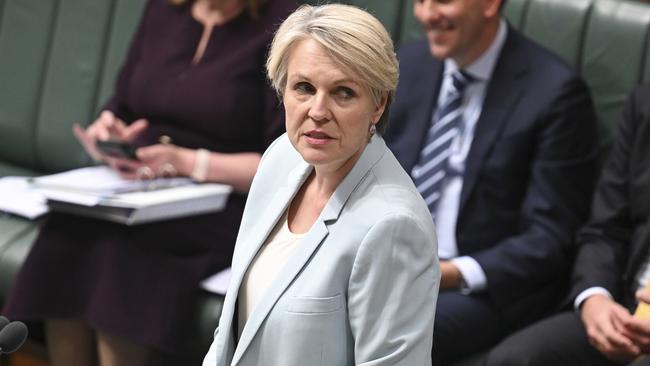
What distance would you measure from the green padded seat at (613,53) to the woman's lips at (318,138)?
1.52 meters

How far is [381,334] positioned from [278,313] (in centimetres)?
17

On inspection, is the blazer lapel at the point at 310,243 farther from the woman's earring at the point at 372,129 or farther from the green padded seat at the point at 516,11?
the green padded seat at the point at 516,11

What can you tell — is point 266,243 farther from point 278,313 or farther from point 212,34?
point 212,34

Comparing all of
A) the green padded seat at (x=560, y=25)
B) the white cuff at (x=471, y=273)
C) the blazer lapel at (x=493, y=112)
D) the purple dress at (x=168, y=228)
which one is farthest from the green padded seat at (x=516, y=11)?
the white cuff at (x=471, y=273)

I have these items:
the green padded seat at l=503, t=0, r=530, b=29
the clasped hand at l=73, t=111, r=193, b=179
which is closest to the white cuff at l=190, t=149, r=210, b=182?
the clasped hand at l=73, t=111, r=193, b=179

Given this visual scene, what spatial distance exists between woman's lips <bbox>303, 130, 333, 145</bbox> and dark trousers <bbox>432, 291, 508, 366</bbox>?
3.47 feet

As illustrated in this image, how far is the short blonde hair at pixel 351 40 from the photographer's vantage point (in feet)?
5.24

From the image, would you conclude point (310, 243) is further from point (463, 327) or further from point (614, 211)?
point (614, 211)

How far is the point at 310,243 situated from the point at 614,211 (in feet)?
4.24

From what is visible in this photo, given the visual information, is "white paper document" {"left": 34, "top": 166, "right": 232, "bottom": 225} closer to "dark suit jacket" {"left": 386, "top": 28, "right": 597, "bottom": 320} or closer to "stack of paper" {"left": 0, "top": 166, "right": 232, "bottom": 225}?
"stack of paper" {"left": 0, "top": 166, "right": 232, "bottom": 225}

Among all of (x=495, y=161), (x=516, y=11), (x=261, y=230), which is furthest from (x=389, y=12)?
(x=261, y=230)

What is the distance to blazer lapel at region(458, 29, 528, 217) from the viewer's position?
2805 millimetres

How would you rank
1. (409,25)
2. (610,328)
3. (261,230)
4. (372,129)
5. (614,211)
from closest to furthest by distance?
(372,129)
(261,230)
(610,328)
(614,211)
(409,25)

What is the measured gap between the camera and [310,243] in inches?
66.4
